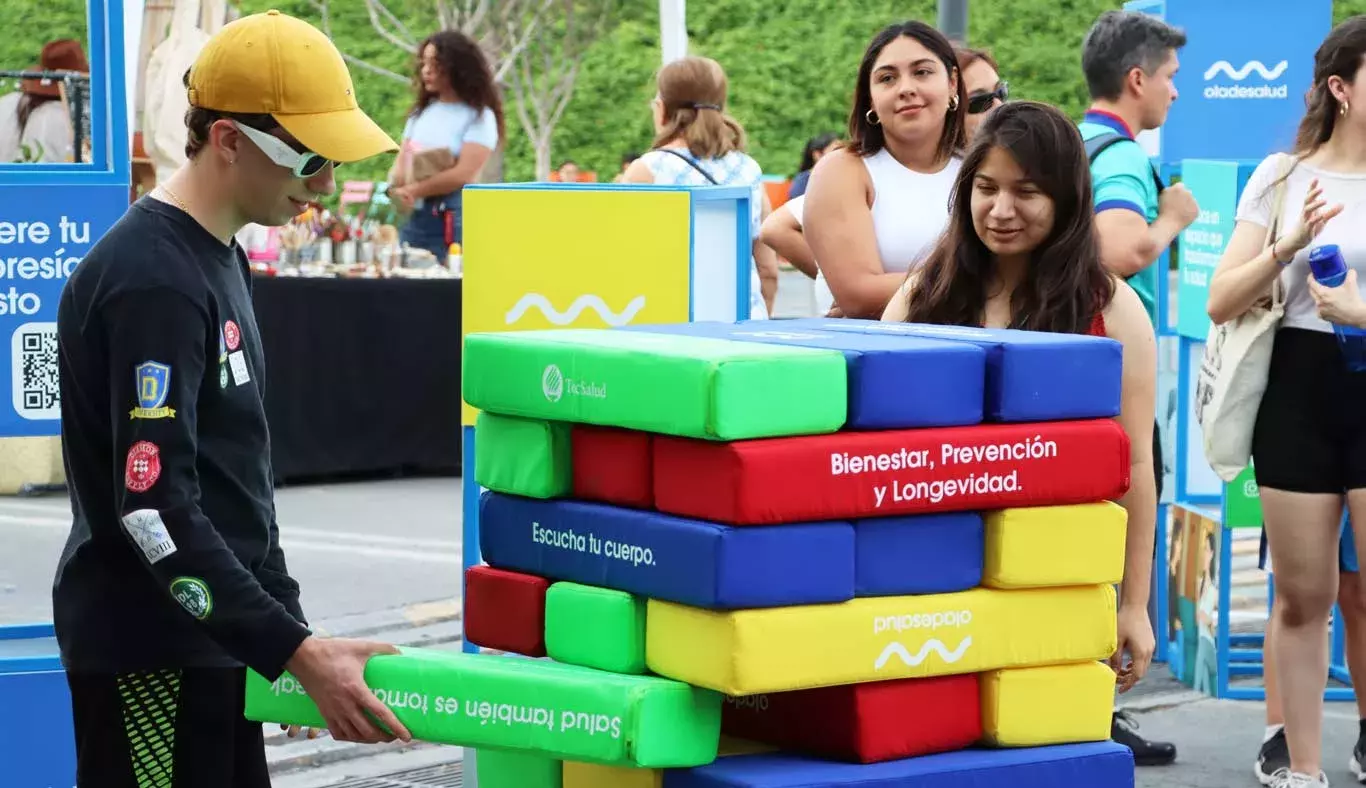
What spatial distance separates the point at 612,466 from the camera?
2658 mm

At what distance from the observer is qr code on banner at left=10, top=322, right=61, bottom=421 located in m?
4.86

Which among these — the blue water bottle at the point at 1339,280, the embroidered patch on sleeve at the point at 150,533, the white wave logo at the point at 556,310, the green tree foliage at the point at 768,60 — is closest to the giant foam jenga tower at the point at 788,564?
the embroidered patch on sleeve at the point at 150,533

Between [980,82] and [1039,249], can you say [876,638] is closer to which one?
[1039,249]

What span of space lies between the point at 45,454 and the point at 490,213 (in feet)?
13.4

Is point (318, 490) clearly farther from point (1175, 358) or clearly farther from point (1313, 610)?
point (1313, 610)

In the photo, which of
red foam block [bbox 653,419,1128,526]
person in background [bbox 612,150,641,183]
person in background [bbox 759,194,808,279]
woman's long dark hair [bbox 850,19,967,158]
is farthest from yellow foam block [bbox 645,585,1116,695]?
person in background [bbox 612,150,641,183]

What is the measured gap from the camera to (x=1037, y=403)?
268 centimetres

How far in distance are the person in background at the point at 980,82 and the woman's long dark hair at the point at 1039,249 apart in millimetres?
2517

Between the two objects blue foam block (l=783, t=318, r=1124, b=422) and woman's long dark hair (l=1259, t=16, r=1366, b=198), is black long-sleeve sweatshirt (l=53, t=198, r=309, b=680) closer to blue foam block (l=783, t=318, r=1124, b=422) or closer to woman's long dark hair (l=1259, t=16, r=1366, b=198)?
blue foam block (l=783, t=318, r=1124, b=422)

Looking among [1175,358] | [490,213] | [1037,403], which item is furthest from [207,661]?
[1175,358]

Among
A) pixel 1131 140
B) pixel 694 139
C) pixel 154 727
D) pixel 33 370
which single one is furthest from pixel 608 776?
pixel 694 139

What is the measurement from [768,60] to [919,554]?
29355mm

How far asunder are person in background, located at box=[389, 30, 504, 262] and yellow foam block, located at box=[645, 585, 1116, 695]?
7.36 m

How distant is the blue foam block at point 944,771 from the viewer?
256 cm
